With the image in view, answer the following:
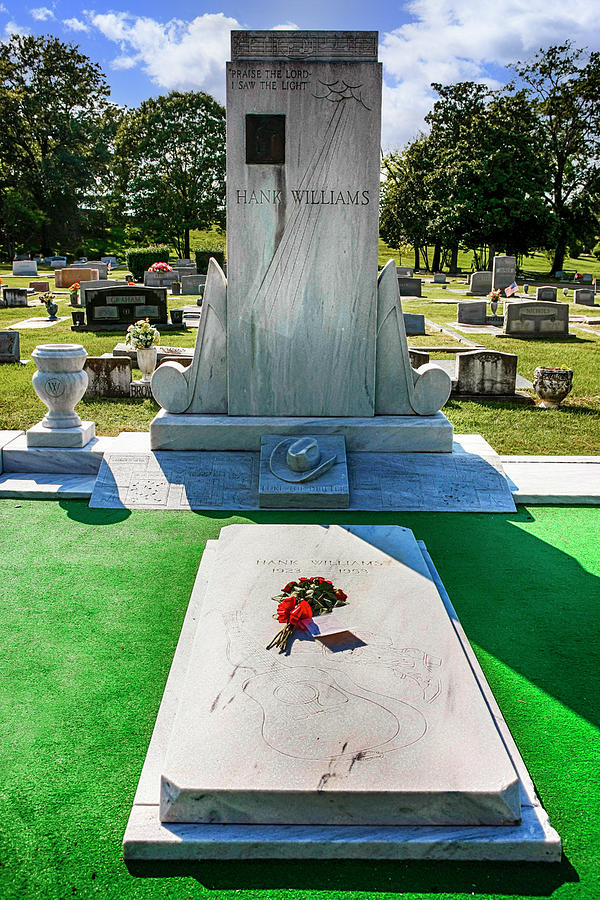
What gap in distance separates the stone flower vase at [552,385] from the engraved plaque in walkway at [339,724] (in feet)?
25.1

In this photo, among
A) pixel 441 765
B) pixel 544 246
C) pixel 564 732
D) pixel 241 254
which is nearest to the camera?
pixel 441 765

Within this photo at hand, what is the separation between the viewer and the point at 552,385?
445 inches

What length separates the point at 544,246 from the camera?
144 ft

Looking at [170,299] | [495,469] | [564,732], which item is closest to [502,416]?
[495,469]

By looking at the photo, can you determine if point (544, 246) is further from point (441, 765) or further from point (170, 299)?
point (441, 765)

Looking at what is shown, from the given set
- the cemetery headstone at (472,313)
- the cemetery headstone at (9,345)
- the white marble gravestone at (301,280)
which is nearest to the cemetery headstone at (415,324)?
the cemetery headstone at (472,313)

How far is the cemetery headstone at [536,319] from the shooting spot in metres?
20.3

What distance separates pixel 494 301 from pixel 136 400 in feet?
48.7

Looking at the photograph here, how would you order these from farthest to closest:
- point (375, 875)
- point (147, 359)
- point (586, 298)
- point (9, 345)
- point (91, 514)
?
point (586, 298), point (9, 345), point (147, 359), point (91, 514), point (375, 875)

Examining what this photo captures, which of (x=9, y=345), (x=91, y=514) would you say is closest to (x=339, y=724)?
(x=91, y=514)

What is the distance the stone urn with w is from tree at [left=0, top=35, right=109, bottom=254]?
133 ft

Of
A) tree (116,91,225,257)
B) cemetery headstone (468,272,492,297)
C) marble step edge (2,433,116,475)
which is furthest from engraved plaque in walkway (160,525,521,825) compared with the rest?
tree (116,91,225,257)

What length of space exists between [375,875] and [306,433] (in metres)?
5.16

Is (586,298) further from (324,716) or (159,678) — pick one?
(324,716)
